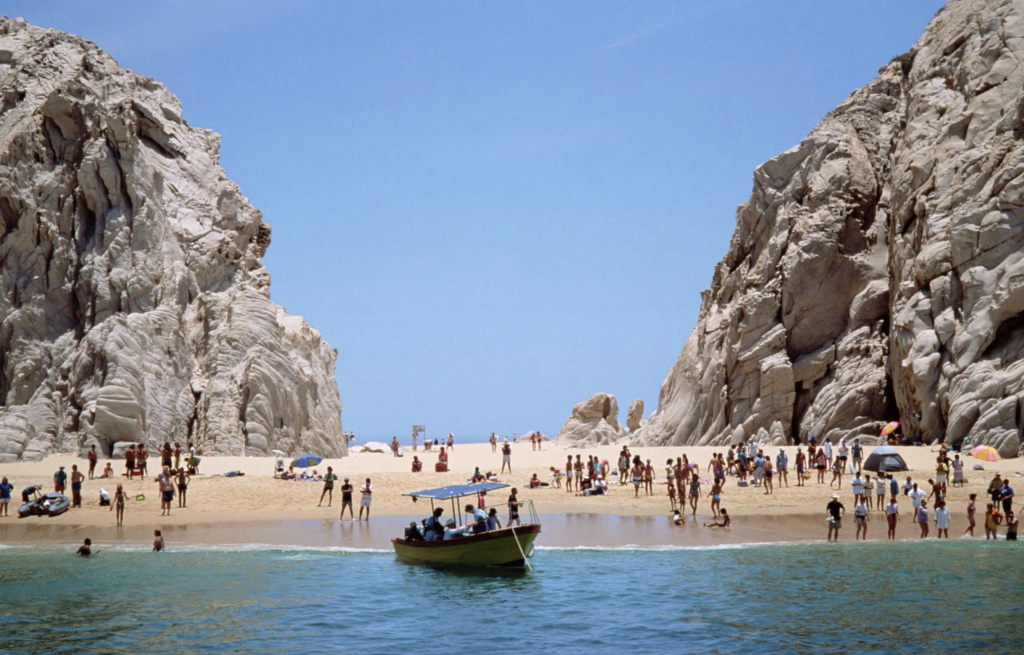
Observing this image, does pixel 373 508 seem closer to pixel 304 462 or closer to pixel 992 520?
pixel 304 462

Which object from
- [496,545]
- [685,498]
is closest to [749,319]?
[685,498]

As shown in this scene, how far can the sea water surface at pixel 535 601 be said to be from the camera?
19.0 metres

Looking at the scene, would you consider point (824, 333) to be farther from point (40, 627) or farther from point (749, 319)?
point (40, 627)

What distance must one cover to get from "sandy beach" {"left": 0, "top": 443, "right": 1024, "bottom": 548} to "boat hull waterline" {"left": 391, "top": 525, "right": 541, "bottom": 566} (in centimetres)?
345

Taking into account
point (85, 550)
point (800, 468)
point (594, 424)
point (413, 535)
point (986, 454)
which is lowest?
point (85, 550)

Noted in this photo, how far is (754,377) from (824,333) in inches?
177

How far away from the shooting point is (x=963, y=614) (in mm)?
20312

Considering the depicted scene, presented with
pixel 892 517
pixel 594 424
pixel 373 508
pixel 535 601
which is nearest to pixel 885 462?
pixel 892 517

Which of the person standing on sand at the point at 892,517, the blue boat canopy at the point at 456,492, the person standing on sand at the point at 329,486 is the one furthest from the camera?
the person standing on sand at the point at 329,486

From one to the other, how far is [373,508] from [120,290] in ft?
64.4

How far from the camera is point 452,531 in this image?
25.3 meters

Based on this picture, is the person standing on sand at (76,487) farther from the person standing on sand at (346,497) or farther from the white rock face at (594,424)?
the white rock face at (594,424)

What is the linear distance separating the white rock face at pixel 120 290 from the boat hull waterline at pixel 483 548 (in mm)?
21799

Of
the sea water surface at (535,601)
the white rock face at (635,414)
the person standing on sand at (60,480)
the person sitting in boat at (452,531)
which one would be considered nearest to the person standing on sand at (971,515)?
the sea water surface at (535,601)
